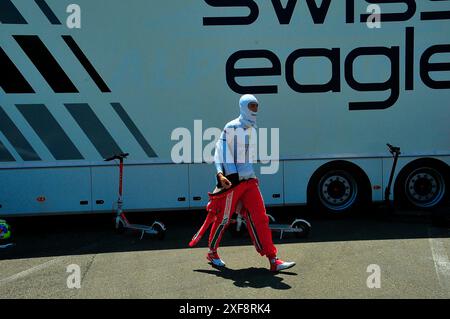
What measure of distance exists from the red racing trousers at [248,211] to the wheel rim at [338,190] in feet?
9.50

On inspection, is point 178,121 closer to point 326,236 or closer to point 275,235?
point 275,235

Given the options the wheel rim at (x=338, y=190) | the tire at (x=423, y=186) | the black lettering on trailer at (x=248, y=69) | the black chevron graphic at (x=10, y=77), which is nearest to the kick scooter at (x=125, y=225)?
the black chevron graphic at (x=10, y=77)

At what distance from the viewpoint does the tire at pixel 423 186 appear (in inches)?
321

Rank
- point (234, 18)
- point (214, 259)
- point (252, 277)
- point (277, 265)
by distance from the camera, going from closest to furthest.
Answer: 1. point (252, 277)
2. point (277, 265)
3. point (214, 259)
4. point (234, 18)

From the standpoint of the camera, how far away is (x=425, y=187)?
8.29 meters

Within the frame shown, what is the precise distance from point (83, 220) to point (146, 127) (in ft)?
7.38

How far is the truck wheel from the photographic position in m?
8.12

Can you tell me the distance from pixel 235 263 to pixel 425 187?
417 cm

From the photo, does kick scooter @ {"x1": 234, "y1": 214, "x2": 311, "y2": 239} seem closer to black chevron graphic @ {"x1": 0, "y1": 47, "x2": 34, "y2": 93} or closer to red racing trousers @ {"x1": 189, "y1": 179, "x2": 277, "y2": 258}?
red racing trousers @ {"x1": 189, "y1": 179, "x2": 277, "y2": 258}

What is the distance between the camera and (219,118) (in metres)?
7.82

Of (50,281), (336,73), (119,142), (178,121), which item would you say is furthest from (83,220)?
(336,73)

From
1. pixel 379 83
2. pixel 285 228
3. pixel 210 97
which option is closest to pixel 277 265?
pixel 285 228

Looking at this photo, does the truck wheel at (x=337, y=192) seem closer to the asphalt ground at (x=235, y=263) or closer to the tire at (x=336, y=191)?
the tire at (x=336, y=191)

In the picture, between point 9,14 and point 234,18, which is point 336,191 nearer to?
point 234,18
